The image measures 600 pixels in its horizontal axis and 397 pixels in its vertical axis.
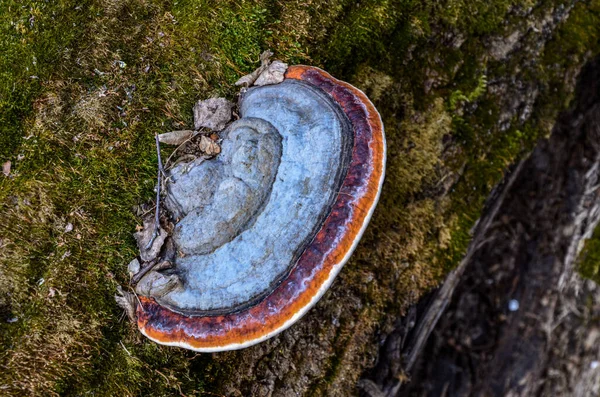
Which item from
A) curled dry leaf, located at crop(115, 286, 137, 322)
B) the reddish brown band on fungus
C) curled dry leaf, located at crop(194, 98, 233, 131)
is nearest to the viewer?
the reddish brown band on fungus

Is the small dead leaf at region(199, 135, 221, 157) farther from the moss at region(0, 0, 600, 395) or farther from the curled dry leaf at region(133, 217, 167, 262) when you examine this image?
the curled dry leaf at region(133, 217, 167, 262)

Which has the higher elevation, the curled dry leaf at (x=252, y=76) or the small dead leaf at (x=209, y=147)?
the curled dry leaf at (x=252, y=76)

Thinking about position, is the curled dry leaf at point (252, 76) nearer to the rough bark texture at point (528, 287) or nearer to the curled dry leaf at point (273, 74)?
the curled dry leaf at point (273, 74)

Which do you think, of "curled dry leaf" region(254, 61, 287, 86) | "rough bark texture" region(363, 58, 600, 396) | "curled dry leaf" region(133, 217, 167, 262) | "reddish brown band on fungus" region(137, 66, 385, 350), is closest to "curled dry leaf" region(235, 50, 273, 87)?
"curled dry leaf" region(254, 61, 287, 86)

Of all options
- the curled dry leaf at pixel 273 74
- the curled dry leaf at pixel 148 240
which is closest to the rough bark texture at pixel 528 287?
the curled dry leaf at pixel 273 74

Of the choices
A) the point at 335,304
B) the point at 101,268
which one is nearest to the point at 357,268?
the point at 335,304

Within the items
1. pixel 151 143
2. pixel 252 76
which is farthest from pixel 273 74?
pixel 151 143
